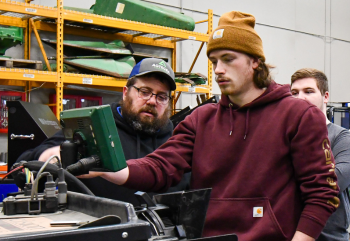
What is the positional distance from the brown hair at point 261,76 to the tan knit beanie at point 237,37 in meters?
0.04

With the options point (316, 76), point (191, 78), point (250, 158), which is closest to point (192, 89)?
point (191, 78)

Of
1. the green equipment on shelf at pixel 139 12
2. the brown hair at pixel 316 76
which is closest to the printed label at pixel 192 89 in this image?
the green equipment on shelf at pixel 139 12

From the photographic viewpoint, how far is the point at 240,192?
1.33 metres

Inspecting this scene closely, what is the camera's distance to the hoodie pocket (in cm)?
126

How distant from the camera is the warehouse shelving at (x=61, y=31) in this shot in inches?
125

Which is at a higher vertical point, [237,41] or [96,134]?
[237,41]

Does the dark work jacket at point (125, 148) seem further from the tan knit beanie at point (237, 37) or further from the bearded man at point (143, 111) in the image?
the tan knit beanie at point (237, 37)

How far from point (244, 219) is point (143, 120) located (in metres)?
0.81

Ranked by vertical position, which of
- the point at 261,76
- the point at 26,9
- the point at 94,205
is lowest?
the point at 94,205

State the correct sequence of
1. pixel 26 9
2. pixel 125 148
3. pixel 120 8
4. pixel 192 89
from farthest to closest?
pixel 192 89 < pixel 120 8 < pixel 26 9 < pixel 125 148

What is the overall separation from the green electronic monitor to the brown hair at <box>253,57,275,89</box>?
65 centimetres

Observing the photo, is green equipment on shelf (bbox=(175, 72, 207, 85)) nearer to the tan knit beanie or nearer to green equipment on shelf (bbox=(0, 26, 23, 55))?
green equipment on shelf (bbox=(0, 26, 23, 55))

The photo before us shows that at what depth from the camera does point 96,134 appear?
3.16ft

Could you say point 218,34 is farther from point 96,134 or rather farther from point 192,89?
point 192,89
